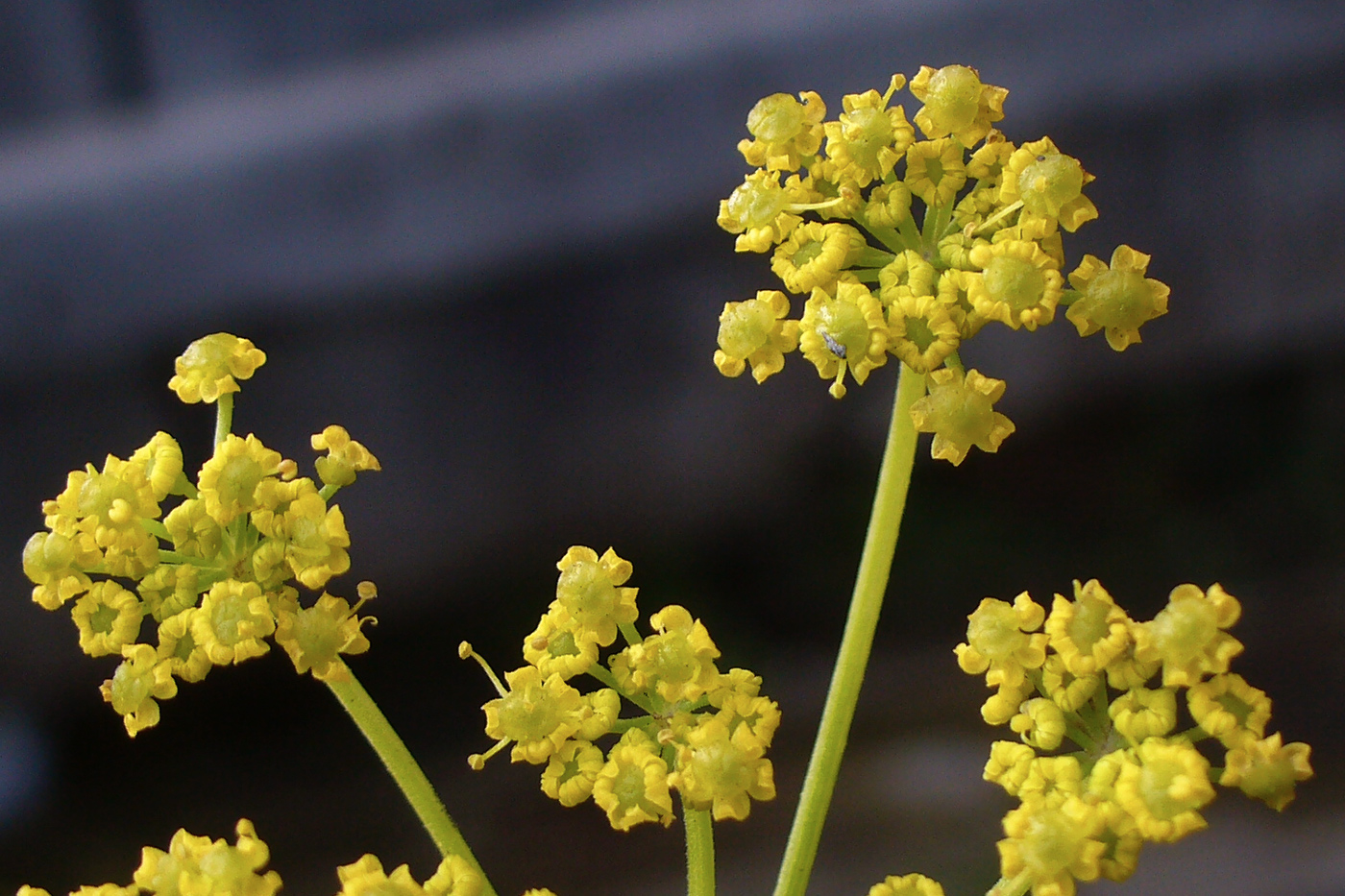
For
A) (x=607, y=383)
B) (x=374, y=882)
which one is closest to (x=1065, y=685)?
(x=374, y=882)

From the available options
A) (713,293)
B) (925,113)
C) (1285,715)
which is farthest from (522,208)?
(1285,715)

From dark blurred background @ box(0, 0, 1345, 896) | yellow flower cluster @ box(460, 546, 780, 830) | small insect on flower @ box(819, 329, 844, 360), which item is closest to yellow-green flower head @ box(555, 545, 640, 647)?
yellow flower cluster @ box(460, 546, 780, 830)

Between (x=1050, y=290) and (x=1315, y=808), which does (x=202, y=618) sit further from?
(x=1315, y=808)

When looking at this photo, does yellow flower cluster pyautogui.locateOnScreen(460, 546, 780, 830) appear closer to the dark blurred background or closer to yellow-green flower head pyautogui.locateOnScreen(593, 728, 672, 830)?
yellow-green flower head pyautogui.locateOnScreen(593, 728, 672, 830)

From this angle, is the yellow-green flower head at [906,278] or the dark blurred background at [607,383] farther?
the dark blurred background at [607,383]

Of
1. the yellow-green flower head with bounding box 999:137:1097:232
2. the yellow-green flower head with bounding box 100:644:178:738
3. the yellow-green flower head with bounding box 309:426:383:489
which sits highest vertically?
the yellow-green flower head with bounding box 999:137:1097:232

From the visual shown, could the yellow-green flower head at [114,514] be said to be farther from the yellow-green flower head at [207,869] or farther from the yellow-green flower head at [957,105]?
the yellow-green flower head at [957,105]

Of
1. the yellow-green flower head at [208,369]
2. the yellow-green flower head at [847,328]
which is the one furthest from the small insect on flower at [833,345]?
the yellow-green flower head at [208,369]
